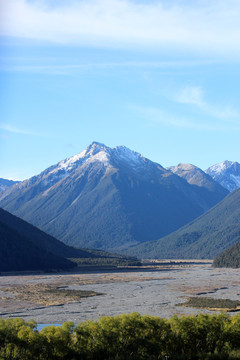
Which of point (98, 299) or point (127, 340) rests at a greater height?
point (98, 299)

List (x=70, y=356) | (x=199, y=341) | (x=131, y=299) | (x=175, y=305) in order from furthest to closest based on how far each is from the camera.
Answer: (x=131, y=299) → (x=175, y=305) → (x=199, y=341) → (x=70, y=356)

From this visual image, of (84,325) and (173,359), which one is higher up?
(84,325)

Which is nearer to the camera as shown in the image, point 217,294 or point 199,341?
point 199,341

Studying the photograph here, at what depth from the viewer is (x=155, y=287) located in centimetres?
13000

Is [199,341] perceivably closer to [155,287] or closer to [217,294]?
[217,294]

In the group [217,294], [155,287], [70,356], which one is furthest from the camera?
[155,287]

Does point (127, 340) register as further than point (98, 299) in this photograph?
No

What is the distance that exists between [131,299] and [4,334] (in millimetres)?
53726

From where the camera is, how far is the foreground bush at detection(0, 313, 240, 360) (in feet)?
167

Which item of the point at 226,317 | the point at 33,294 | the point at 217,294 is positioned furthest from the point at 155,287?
the point at 226,317

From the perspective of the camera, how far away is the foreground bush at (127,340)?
5084 centimetres

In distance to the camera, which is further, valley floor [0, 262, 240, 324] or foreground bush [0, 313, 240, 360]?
valley floor [0, 262, 240, 324]

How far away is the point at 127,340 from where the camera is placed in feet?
174

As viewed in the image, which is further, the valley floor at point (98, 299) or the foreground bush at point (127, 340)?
the valley floor at point (98, 299)
